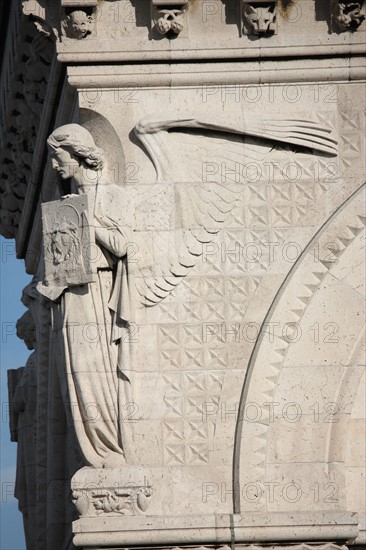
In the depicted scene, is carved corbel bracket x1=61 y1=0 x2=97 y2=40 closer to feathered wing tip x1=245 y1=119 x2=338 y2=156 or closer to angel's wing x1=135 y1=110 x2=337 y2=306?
angel's wing x1=135 y1=110 x2=337 y2=306

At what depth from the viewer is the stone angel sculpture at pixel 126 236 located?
16453 mm

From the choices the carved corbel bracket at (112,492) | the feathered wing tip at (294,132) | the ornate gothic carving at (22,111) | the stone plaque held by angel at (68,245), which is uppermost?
the ornate gothic carving at (22,111)

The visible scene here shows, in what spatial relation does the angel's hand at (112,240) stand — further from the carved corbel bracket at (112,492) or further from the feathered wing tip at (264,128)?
the carved corbel bracket at (112,492)

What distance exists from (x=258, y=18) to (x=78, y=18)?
5.00 ft

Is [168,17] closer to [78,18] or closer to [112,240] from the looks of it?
[78,18]

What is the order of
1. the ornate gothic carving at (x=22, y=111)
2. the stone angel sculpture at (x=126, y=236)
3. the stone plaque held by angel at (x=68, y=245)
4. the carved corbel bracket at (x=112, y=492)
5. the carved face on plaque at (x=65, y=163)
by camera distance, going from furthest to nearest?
the ornate gothic carving at (x=22, y=111) < the carved face on plaque at (x=65, y=163) < the stone plaque held by angel at (x=68, y=245) < the stone angel sculpture at (x=126, y=236) < the carved corbel bracket at (x=112, y=492)

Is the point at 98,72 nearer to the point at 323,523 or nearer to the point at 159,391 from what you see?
the point at 159,391

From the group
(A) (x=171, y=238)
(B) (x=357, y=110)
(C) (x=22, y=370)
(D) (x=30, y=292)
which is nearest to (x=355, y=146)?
(B) (x=357, y=110)

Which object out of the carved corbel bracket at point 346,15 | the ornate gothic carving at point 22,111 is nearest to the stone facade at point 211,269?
the carved corbel bracket at point 346,15

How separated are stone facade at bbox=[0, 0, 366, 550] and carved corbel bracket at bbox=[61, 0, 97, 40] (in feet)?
0.06

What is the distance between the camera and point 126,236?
1659 cm

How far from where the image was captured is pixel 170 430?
1644 centimetres

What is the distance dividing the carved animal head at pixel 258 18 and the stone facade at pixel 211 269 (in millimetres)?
17

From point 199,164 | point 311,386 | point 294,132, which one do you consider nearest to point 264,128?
point 294,132
